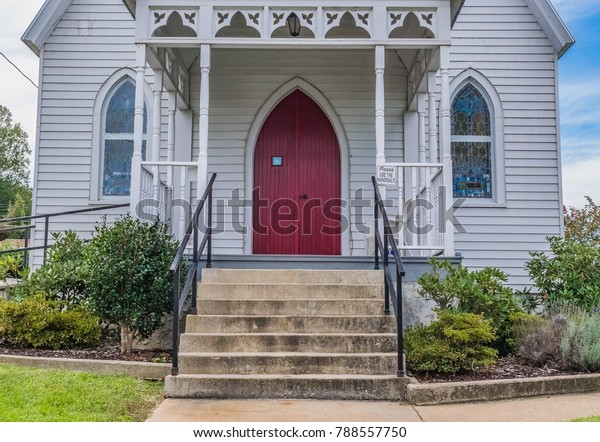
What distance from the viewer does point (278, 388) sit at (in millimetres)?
4523

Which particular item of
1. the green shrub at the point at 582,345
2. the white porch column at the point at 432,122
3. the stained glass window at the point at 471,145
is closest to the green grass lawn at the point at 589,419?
the green shrub at the point at 582,345

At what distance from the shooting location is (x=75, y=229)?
348 inches

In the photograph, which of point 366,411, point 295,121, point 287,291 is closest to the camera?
point 366,411

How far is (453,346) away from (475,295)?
2.80ft

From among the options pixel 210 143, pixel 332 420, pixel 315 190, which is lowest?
pixel 332 420

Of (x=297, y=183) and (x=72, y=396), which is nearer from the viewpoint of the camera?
(x=72, y=396)

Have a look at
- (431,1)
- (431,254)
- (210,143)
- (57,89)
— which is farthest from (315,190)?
(57,89)

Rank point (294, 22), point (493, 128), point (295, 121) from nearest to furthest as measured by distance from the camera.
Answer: point (294, 22) < point (295, 121) < point (493, 128)

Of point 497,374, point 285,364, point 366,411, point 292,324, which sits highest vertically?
point 292,324

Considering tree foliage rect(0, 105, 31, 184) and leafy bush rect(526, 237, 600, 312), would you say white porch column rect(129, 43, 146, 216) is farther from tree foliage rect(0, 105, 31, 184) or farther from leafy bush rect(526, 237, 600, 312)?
tree foliage rect(0, 105, 31, 184)

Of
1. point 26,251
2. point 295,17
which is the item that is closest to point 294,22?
point 295,17

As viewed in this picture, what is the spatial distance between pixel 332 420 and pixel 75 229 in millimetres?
6380

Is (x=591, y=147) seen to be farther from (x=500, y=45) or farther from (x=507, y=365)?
(x=507, y=365)

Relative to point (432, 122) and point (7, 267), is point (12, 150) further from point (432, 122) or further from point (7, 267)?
point (432, 122)
